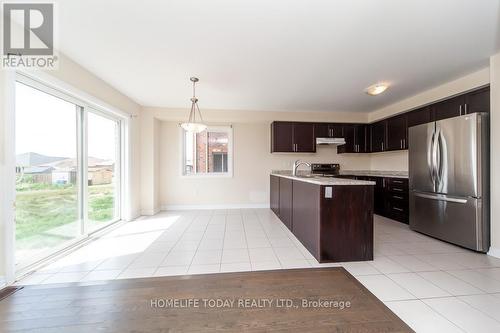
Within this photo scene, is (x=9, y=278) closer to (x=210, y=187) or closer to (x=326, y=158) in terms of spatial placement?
(x=210, y=187)

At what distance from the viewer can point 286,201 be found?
12.1ft

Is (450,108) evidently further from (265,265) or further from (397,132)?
(265,265)

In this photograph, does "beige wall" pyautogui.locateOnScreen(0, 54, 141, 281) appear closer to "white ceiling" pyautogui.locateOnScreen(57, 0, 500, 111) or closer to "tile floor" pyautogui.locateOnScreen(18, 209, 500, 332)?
"white ceiling" pyautogui.locateOnScreen(57, 0, 500, 111)

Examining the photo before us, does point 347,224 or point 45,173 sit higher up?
point 45,173

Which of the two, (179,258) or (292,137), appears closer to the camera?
(179,258)

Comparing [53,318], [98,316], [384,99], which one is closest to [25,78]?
[53,318]

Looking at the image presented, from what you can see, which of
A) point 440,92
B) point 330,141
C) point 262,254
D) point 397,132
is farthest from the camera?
point 330,141

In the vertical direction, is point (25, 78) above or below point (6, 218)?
above

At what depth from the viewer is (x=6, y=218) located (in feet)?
6.08

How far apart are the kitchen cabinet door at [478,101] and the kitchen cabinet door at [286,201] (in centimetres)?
271

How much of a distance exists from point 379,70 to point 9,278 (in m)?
4.92

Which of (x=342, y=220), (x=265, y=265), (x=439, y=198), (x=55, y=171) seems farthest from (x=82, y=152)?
(x=439, y=198)

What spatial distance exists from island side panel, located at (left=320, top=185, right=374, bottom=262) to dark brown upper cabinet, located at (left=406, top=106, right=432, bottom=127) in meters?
2.34

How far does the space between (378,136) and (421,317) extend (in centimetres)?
415
